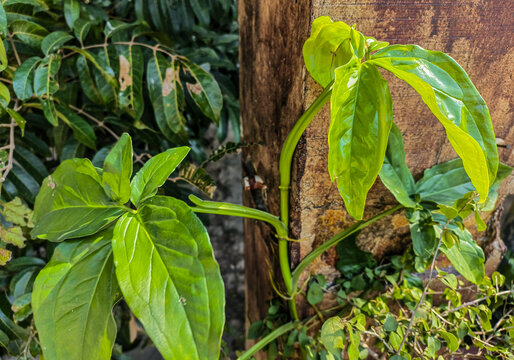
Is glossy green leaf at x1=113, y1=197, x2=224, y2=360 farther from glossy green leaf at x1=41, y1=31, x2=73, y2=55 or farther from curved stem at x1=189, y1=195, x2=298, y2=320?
glossy green leaf at x1=41, y1=31, x2=73, y2=55

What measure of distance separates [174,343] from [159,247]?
12 centimetres

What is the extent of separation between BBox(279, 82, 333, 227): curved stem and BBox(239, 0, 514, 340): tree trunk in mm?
17

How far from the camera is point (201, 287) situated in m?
0.43

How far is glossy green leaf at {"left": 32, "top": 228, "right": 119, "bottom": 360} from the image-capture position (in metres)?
0.47

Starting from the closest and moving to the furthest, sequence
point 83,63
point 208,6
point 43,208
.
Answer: point 43,208 < point 83,63 < point 208,6

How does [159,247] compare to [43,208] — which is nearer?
[159,247]

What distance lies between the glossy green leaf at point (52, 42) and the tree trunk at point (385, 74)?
45cm

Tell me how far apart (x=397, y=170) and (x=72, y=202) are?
0.57 m

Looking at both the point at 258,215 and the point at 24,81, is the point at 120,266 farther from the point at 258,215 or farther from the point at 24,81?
the point at 24,81

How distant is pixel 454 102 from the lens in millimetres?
447

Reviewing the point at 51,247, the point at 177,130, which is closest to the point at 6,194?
the point at 51,247

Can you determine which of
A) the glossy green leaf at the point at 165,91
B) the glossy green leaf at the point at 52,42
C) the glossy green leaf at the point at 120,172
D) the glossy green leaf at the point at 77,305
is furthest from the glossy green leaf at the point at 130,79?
the glossy green leaf at the point at 77,305

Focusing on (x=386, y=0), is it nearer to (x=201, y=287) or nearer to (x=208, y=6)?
(x=201, y=287)

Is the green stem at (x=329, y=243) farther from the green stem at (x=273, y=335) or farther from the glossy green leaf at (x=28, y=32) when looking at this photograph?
the glossy green leaf at (x=28, y=32)
